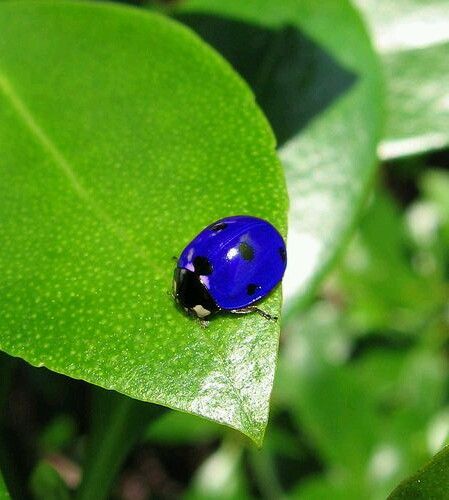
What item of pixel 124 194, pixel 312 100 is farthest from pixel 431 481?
pixel 312 100

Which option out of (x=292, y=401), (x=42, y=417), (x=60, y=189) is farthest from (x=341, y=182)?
(x=42, y=417)

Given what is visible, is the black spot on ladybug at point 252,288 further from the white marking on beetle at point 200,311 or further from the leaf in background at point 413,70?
the leaf in background at point 413,70

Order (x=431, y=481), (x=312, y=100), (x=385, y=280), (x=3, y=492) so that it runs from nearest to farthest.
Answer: (x=431, y=481) → (x=3, y=492) → (x=312, y=100) → (x=385, y=280)

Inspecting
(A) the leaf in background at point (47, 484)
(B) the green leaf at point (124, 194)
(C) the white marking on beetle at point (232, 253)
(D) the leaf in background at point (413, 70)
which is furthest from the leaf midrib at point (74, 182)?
(D) the leaf in background at point (413, 70)

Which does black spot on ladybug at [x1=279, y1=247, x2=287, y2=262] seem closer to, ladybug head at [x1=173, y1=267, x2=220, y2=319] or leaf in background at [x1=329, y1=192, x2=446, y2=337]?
ladybug head at [x1=173, y1=267, x2=220, y2=319]

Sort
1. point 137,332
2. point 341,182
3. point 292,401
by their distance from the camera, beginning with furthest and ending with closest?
1. point 292,401
2. point 341,182
3. point 137,332

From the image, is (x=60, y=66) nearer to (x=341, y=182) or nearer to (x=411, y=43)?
(x=341, y=182)

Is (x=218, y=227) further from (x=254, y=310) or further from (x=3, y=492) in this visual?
(x=3, y=492)
